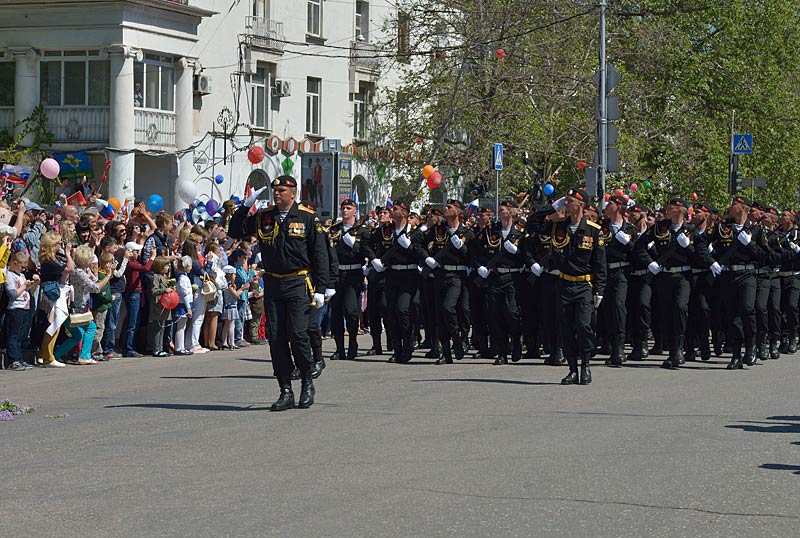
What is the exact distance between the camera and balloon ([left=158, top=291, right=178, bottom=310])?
18.2 metres

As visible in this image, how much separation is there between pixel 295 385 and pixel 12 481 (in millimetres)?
6009

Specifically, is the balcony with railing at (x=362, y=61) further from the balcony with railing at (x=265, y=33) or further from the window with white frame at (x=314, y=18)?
the balcony with railing at (x=265, y=33)

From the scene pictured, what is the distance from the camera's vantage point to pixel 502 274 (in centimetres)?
1798

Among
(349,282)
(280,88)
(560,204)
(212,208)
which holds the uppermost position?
(280,88)

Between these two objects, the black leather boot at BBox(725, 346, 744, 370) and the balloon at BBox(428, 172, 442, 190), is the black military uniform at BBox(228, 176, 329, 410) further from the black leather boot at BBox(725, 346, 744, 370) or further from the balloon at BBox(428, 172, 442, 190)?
the balloon at BBox(428, 172, 442, 190)

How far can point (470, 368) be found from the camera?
55.7 ft

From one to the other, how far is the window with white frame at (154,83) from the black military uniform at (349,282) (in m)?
20.1

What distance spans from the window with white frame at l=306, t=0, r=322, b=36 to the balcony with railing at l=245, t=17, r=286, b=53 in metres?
1.90

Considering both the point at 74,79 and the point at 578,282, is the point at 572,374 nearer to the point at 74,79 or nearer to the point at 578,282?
the point at 578,282

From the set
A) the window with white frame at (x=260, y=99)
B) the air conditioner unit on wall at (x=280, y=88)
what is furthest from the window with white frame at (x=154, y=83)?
the air conditioner unit on wall at (x=280, y=88)

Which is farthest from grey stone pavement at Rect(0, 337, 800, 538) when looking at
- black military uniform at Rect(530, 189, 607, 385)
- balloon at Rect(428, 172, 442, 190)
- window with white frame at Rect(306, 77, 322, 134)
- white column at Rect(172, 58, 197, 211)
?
window with white frame at Rect(306, 77, 322, 134)

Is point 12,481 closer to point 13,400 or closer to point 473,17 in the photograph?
point 13,400

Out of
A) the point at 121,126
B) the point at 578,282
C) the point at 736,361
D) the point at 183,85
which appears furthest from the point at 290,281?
the point at 183,85

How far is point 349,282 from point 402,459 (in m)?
8.75
